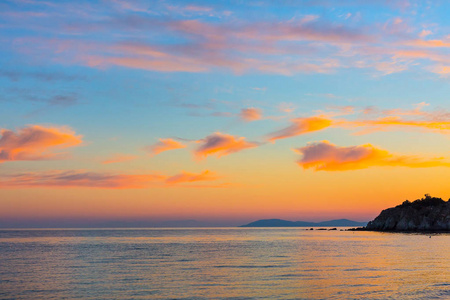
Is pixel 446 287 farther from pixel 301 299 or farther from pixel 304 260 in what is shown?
pixel 304 260

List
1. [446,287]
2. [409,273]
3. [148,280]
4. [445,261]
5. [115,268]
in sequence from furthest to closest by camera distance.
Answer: [445,261], [115,268], [409,273], [148,280], [446,287]

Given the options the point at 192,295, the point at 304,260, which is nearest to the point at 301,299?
the point at 192,295

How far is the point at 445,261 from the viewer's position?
72.1m

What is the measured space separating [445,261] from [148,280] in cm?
4779

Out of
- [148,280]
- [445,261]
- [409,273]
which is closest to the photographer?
[148,280]

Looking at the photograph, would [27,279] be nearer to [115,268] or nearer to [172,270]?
[115,268]

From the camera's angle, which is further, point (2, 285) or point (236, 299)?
point (2, 285)

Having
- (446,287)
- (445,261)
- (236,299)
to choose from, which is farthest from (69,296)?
(445,261)

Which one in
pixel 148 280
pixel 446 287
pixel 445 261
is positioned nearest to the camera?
pixel 446 287

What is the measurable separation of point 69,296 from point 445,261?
2257 inches

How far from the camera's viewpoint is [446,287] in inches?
1822

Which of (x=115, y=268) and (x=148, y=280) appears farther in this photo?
(x=115, y=268)

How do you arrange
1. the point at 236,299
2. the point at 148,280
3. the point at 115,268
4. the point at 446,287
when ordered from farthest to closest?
the point at 115,268 < the point at 148,280 < the point at 446,287 < the point at 236,299

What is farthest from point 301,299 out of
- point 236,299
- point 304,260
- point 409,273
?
point 304,260
